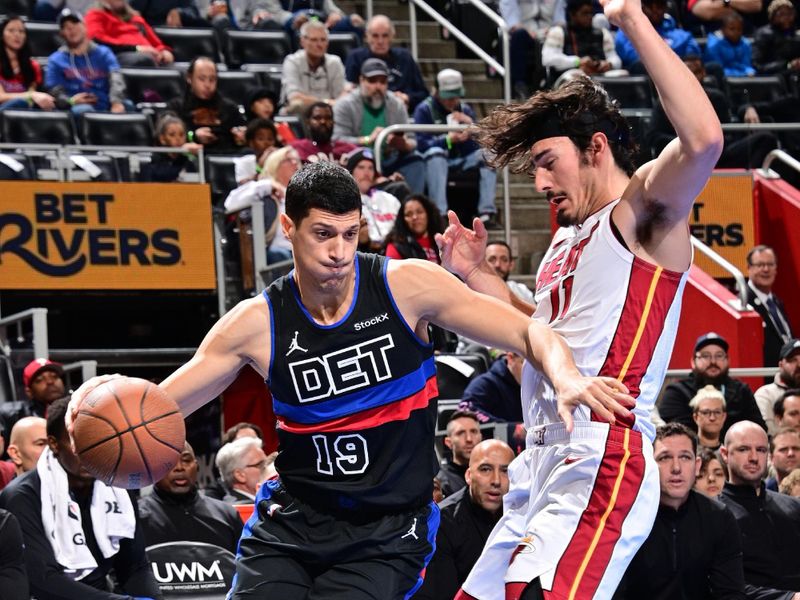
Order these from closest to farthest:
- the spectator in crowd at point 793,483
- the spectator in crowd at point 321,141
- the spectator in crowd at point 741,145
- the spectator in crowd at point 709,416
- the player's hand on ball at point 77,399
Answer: the player's hand on ball at point 77,399 < the spectator in crowd at point 793,483 < the spectator in crowd at point 709,416 < the spectator in crowd at point 321,141 < the spectator in crowd at point 741,145

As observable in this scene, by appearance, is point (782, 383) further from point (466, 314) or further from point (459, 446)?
point (466, 314)

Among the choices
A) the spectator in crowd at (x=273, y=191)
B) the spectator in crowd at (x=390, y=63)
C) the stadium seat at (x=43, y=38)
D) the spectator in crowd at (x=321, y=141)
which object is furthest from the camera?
the spectator in crowd at (x=390, y=63)

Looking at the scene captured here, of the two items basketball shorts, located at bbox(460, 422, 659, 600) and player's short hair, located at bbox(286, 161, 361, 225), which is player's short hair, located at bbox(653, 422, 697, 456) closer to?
basketball shorts, located at bbox(460, 422, 659, 600)

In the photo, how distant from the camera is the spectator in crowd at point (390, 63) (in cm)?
1478

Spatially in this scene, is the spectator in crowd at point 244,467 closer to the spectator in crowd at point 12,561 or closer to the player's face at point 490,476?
the player's face at point 490,476

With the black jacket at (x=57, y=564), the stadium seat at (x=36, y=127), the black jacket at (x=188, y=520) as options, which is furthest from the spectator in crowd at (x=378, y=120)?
the black jacket at (x=57, y=564)

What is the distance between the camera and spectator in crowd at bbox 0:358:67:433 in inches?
384

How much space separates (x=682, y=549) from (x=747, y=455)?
116 centimetres

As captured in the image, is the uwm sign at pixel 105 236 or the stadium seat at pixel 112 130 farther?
the stadium seat at pixel 112 130

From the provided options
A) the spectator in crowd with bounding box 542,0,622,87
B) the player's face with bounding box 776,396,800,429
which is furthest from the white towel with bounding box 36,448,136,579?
the spectator in crowd with bounding box 542,0,622,87

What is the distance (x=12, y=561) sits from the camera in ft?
23.0

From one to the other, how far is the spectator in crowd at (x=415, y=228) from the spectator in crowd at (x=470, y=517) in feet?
10.3

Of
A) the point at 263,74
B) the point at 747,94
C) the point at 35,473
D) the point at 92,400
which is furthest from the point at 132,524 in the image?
the point at 747,94

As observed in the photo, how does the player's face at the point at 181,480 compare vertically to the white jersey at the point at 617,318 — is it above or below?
below
